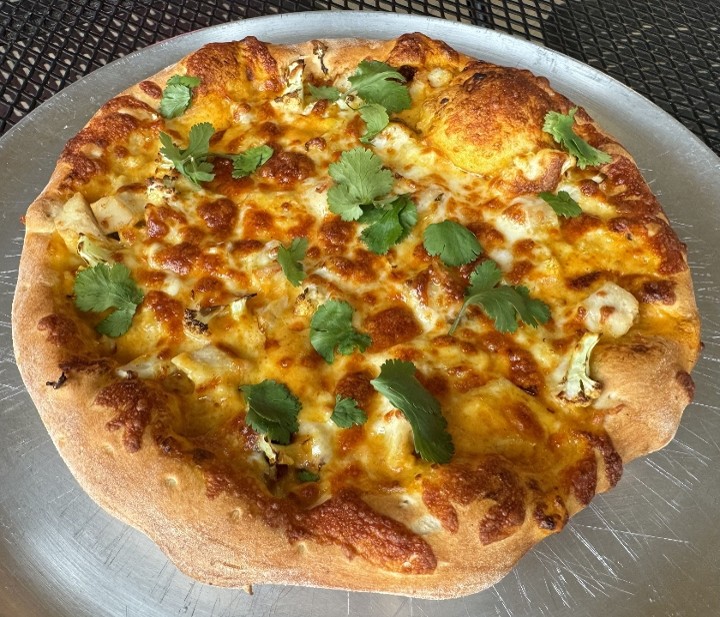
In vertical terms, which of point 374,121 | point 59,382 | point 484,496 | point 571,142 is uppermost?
point 374,121

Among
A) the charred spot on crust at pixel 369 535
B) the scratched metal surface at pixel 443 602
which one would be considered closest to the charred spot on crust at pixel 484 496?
the charred spot on crust at pixel 369 535

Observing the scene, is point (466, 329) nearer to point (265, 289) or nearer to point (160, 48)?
point (265, 289)

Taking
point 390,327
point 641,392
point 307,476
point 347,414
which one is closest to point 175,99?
point 390,327

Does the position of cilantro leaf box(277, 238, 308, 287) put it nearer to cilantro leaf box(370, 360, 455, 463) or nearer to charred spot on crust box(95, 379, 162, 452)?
cilantro leaf box(370, 360, 455, 463)

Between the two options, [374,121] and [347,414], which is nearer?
[347,414]

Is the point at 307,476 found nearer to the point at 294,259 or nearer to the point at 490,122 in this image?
the point at 294,259

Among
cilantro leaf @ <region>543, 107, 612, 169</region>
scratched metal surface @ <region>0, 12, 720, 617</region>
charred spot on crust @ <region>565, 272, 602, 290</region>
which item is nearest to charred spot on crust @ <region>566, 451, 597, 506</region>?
scratched metal surface @ <region>0, 12, 720, 617</region>

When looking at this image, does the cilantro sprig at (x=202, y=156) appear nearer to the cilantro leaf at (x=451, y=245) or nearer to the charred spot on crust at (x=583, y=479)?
the cilantro leaf at (x=451, y=245)

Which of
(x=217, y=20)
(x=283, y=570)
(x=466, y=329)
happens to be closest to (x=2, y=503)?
(x=283, y=570)
